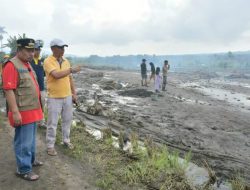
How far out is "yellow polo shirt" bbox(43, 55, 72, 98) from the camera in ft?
18.2

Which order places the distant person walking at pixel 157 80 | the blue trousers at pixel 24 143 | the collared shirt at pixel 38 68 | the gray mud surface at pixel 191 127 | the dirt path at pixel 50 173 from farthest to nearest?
the distant person walking at pixel 157 80, the gray mud surface at pixel 191 127, the collared shirt at pixel 38 68, the dirt path at pixel 50 173, the blue trousers at pixel 24 143

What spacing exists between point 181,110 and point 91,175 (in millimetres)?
10226

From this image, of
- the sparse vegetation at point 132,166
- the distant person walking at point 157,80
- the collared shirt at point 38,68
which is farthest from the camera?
the distant person walking at point 157,80

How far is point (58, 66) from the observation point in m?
5.59

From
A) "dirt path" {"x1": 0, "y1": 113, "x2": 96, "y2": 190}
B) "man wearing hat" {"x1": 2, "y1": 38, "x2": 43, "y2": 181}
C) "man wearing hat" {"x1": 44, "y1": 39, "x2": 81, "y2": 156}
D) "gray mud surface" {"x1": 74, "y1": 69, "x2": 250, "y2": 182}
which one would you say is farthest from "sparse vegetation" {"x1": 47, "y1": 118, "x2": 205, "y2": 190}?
"gray mud surface" {"x1": 74, "y1": 69, "x2": 250, "y2": 182}

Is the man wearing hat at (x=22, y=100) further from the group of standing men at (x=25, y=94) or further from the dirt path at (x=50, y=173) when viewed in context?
the dirt path at (x=50, y=173)

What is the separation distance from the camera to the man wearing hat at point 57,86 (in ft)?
17.9

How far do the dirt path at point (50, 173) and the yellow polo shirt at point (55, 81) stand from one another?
113cm

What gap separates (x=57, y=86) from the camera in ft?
18.4

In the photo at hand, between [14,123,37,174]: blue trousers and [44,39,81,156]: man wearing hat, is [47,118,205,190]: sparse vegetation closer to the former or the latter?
[44,39,81,156]: man wearing hat

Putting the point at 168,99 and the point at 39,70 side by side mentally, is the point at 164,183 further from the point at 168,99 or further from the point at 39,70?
the point at 168,99

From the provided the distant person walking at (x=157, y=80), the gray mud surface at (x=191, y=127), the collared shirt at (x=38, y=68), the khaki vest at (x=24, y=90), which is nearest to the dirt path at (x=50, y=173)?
the khaki vest at (x=24, y=90)

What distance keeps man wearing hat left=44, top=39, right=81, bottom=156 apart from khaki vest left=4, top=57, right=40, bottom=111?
852 mm

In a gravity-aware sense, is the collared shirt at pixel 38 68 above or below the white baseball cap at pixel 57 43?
below
